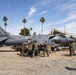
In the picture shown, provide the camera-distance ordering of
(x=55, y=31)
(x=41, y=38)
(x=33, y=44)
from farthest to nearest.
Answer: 1. (x=55, y=31)
2. (x=41, y=38)
3. (x=33, y=44)

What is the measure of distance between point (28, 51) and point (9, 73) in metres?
8.28

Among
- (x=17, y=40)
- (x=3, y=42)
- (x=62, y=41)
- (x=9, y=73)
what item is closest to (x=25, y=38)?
(x=17, y=40)

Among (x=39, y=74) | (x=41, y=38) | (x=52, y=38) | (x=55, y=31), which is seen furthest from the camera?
(x=55, y=31)

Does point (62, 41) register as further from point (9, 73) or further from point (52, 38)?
point (9, 73)

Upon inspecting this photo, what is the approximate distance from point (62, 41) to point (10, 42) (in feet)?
23.8

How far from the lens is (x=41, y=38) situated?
2234 cm

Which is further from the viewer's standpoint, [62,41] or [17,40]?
[62,41]

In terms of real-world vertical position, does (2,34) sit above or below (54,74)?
above

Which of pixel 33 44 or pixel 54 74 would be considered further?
pixel 33 44

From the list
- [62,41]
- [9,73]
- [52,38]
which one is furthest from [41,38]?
[9,73]

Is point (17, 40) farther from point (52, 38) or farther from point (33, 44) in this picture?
point (33, 44)

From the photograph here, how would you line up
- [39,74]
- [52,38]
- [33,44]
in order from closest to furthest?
[39,74] → [33,44] → [52,38]

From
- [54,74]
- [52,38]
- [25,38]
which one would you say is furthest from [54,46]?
[54,74]

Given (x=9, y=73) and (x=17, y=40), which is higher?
(x=17, y=40)
